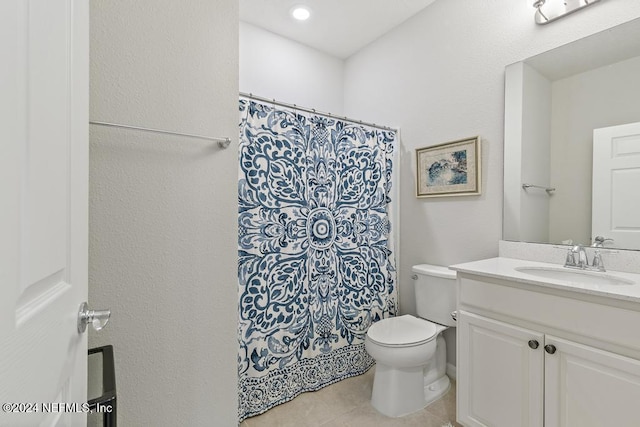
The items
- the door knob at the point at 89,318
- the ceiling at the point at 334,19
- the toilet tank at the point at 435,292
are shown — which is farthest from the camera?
the ceiling at the point at 334,19

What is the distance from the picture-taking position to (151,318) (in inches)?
45.0

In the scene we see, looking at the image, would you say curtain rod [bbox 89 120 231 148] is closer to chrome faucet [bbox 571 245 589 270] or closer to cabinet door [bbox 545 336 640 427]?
cabinet door [bbox 545 336 640 427]

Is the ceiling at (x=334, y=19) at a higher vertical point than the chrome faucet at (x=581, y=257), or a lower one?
higher

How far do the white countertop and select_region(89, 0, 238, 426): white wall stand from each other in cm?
117

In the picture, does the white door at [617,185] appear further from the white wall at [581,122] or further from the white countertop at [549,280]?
the white countertop at [549,280]

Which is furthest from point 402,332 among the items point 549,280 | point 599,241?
point 599,241

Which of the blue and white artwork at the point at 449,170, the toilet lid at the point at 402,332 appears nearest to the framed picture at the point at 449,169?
the blue and white artwork at the point at 449,170

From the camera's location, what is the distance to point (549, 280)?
1187 millimetres

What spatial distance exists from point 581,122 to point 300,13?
2.02 meters


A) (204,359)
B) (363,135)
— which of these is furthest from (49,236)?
(363,135)

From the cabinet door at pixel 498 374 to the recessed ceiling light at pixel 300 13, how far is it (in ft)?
7.73

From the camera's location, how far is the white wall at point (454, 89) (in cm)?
172

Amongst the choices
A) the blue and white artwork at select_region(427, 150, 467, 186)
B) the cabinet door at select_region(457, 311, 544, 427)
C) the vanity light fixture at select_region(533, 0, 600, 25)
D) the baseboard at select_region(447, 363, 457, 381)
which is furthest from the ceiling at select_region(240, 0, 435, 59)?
the baseboard at select_region(447, 363, 457, 381)

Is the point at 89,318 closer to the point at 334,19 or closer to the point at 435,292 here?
the point at 435,292
